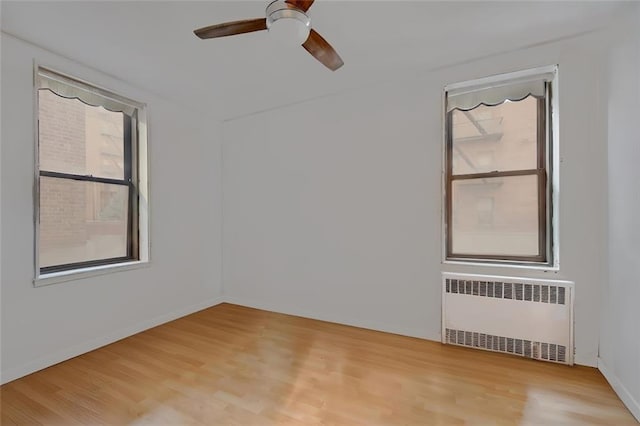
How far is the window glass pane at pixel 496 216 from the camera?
2.58 m

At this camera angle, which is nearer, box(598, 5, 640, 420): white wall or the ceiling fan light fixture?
the ceiling fan light fixture

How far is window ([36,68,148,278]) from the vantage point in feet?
8.08

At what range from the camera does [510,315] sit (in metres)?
2.40

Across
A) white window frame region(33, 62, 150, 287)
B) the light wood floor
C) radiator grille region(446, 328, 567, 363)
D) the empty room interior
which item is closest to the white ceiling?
the empty room interior

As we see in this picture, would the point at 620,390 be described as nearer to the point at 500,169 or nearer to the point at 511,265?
the point at 511,265

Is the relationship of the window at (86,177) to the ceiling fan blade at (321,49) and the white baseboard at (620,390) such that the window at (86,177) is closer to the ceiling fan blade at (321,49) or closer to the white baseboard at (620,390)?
the ceiling fan blade at (321,49)

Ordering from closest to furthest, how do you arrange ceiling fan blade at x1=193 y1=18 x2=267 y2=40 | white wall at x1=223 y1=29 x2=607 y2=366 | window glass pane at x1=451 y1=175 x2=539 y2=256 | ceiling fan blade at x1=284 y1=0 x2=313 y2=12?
ceiling fan blade at x1=284 y1=0 x2=313 y2=12
ceiling fan blade at x1=193 y1=18 x2=267 y2=40
white wall at x1=223 y1=29 x2=607 y2=366
window glass pane at x1=451 y1=175 x2=539 y2=256

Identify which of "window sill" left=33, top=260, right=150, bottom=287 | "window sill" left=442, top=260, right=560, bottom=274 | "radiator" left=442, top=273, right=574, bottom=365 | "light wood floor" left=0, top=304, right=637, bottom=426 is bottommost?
"light wood floor" left=0, top=304, right=637, bottom=426

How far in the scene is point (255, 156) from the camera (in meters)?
3.80

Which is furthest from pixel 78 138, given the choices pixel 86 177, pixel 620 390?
pixel 620 390

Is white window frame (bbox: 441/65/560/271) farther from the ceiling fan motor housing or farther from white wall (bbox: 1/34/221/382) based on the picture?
white wall (bbox: 1/34/221/382)

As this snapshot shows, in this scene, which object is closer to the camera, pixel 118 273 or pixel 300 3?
pixel 300 3

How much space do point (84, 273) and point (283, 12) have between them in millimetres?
2743

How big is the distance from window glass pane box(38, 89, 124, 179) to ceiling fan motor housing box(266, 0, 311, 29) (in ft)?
7.46
